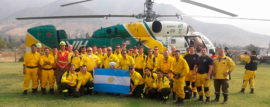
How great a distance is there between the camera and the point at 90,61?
6578 millimetres

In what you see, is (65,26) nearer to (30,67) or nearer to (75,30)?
(75,30)

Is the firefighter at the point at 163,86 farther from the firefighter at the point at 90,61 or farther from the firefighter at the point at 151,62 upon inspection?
the firefighter at the point at 90,61

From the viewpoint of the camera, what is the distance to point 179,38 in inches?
355

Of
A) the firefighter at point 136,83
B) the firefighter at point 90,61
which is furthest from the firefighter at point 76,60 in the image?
the firefighter at point 136,83

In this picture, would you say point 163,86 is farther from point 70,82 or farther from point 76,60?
point 76,60

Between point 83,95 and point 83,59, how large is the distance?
4.02 ft

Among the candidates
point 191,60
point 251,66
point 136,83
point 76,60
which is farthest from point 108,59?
point 251,66

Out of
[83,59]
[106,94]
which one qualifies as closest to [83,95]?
[106,94]

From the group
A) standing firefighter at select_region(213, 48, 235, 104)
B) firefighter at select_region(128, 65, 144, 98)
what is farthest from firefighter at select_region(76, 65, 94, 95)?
standing firefighter at select_region(213, 48, 235, 104)

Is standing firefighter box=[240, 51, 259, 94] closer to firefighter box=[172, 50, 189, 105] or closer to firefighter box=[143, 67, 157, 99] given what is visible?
firefighter box=[172, 50, 189, 105]

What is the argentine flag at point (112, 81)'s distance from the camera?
6.14 meters

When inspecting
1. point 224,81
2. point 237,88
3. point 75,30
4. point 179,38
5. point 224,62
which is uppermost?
point 75,30

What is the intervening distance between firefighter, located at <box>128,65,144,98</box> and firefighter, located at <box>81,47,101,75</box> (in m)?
1.43

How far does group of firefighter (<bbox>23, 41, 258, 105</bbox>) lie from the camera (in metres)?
5.57
